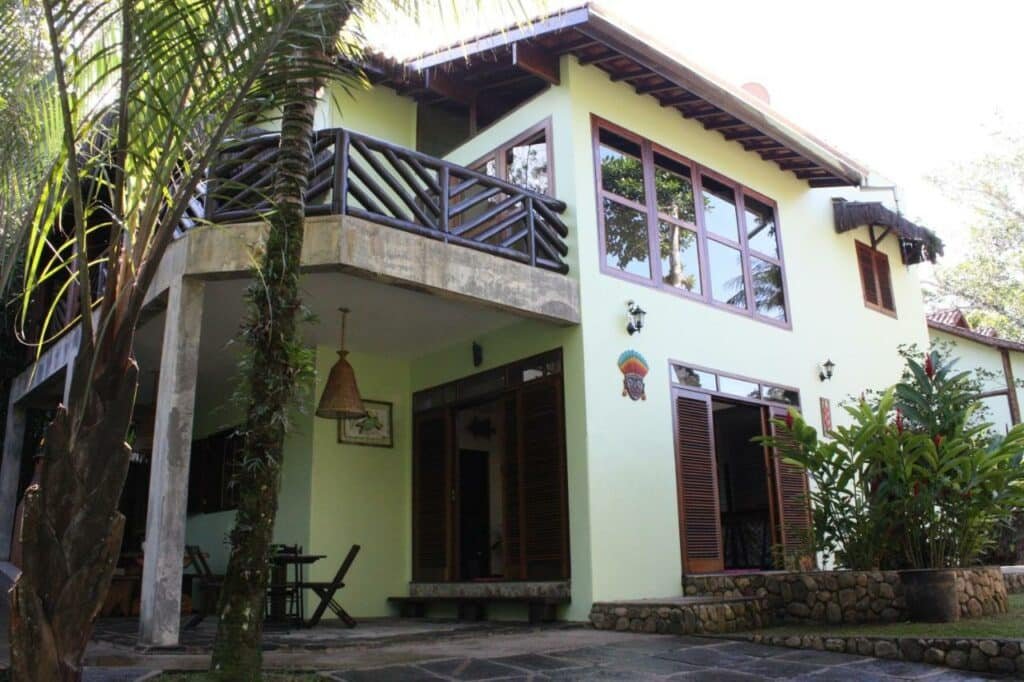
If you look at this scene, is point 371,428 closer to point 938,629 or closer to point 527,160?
point 527,160

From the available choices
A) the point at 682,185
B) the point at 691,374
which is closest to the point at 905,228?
the point at 682,185

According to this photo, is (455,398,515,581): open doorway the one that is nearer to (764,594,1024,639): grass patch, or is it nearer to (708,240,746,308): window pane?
(708,240,746,308): window pane

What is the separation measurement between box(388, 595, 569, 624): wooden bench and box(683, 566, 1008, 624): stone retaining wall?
184 cm

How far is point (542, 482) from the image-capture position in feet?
25.8

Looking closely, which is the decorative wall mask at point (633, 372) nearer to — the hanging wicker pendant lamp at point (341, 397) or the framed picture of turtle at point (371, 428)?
the hanging wicker pendant lamp at point (341, 397)

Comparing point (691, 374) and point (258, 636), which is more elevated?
point (691, 374)

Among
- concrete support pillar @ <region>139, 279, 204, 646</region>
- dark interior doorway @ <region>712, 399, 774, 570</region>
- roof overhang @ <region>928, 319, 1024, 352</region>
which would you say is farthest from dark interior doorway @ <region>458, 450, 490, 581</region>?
roof overhang @ <region>928, 319, 1024, 352</region>

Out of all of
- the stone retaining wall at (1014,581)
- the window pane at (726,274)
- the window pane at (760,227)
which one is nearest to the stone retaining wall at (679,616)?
the window pane at (726,274)

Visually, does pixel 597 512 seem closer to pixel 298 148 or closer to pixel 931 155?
pixel 298 148

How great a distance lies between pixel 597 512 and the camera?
7.46 meters

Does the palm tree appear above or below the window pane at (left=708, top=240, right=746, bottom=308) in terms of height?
below

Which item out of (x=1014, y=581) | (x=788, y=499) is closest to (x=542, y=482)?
(x=788, y=499)

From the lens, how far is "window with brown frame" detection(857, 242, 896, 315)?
12.0m

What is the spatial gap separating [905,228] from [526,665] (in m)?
9.63
